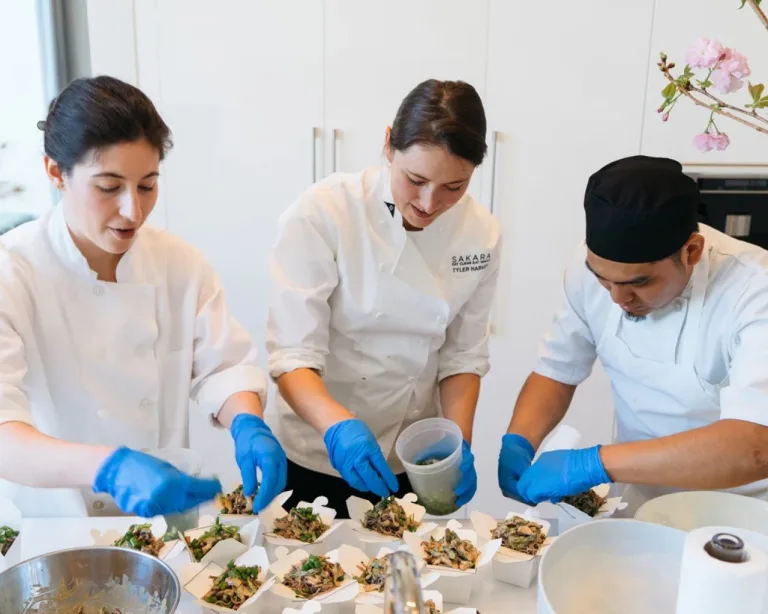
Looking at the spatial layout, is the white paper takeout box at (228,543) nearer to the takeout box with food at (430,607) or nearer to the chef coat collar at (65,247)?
the takeout box with food at (430,607)

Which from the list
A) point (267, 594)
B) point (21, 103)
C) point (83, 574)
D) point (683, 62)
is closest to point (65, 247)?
point (83, 574)

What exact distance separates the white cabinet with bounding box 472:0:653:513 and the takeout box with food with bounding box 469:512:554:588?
1.46 m

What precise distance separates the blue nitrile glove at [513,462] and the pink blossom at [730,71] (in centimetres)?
76

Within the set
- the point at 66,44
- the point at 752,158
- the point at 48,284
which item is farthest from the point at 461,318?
the point at 66,44

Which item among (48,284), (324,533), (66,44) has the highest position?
(66,44)

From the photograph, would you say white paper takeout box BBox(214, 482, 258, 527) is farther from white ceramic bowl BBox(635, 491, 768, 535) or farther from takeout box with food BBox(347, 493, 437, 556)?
white ceramic bowl BBox(635, 491, 768, 535)

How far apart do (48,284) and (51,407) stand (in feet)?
0.75

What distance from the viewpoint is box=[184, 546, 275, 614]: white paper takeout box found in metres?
1.00

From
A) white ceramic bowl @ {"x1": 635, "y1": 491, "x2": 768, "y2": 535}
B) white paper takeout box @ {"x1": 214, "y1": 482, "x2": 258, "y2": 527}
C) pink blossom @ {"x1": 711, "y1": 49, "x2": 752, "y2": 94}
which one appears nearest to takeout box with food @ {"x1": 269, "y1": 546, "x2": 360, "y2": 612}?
white paper takeout box @ {"x1": 214, "y1": 482, "x2": 258, "y2": 527}

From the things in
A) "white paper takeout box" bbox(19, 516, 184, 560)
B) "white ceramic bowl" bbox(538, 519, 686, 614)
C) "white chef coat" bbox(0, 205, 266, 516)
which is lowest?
"white paper takeout box" bbox(19, 516, 184, 560)

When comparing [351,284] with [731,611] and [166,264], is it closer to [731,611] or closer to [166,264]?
[166,264]

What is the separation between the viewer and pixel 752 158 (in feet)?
8.19

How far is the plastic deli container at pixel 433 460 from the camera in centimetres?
125

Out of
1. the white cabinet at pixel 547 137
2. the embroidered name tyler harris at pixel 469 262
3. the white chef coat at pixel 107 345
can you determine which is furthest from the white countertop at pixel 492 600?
the white cabinet at pixel 547 137
